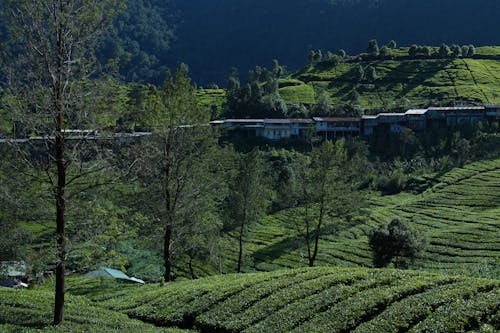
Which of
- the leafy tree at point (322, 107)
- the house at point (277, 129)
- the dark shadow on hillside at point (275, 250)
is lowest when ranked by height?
the dark shadow on hillside at point (275, 250)

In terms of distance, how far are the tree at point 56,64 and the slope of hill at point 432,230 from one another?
1206 inches

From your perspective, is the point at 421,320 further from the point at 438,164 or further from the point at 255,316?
the point at 438,164

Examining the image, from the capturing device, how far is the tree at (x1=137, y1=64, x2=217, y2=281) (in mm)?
29953

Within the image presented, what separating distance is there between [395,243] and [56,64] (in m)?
31.5

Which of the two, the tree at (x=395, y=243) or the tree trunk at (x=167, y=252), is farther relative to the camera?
the tree at (x=395, y=243)

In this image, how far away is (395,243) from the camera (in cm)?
4088

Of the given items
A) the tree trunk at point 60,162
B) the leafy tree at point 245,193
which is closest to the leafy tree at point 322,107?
the leafy tree at point 245,193

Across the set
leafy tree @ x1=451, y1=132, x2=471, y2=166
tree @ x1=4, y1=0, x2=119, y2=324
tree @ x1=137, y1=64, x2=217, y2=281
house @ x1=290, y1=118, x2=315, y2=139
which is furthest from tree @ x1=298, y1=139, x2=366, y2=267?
house @ x1=290, y1=118, x2=315, y2=139

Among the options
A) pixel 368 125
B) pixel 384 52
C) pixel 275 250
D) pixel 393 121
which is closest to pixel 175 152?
pixel 275 250

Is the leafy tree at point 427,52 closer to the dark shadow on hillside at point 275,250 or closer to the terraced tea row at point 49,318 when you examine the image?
the dark shadow on hillside at point 275,250

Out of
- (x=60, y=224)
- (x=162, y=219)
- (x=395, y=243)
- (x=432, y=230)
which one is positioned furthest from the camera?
(x=432, y=230)

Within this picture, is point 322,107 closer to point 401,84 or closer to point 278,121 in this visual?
point 278,121

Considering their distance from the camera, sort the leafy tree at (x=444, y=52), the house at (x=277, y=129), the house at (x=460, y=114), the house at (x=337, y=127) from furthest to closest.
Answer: the leafy tree at (x=444, y=52) < the house at (x=277, y=129) < the house at (x=337, y=127) < the house at (x=460, y=114)

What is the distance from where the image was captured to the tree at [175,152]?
30.0m
